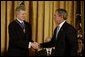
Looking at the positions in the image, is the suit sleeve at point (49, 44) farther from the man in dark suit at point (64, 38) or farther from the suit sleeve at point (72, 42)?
the suit sleeve at point (72, 42)

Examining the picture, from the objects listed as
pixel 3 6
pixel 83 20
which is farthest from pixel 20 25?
pixel 83 20

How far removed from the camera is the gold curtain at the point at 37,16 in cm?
502

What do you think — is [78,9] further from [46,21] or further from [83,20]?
[46,21]

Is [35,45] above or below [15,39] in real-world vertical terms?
below

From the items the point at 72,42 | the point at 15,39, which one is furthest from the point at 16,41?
the point at 72,42

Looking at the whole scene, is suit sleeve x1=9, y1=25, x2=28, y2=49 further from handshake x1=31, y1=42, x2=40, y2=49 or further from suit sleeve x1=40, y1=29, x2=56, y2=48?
suit sleeve x1=40, y1=29, x2=56, y2=48

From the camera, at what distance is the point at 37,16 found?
199 inches

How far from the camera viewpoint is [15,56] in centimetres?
430

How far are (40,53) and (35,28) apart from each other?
1.56 feet

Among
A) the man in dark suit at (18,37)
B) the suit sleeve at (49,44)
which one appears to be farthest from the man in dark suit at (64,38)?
the man in dark suit at (18,37)

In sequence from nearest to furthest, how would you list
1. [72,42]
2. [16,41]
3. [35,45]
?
[72,42] → [16,41] → [35,45]

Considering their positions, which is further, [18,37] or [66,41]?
[18,37]

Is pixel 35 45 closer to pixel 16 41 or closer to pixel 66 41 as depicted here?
pixel 16 41

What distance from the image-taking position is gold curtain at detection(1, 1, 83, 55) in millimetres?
5020
